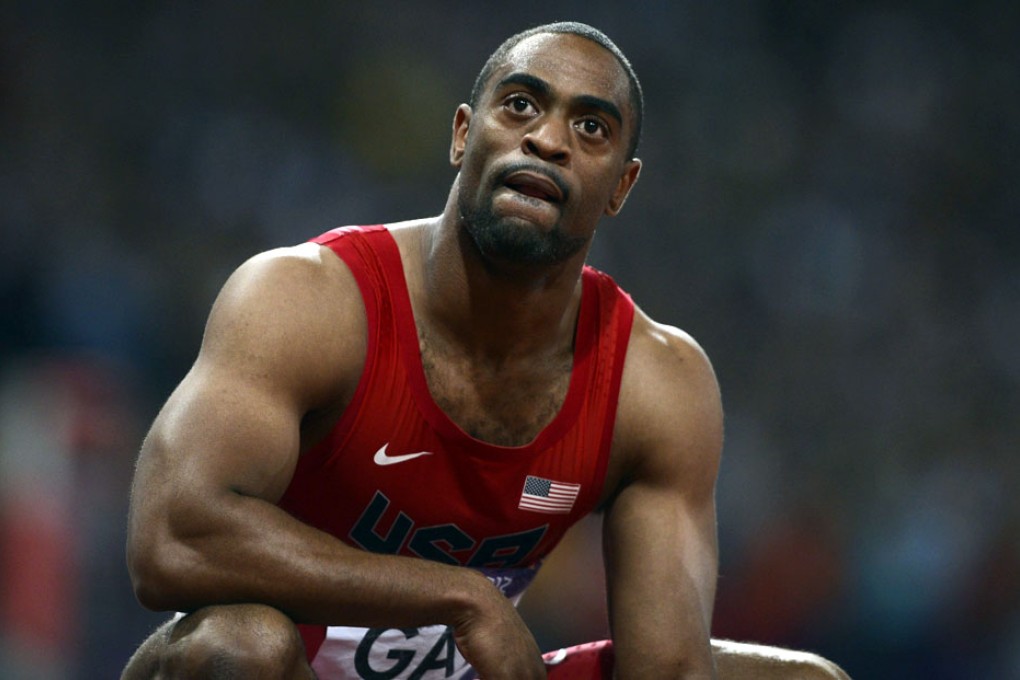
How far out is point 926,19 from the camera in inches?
351

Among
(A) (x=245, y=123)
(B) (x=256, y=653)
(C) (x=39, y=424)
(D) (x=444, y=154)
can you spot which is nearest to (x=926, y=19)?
(D) (x=444, y=154)

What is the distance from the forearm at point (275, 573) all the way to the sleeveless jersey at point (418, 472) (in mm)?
335

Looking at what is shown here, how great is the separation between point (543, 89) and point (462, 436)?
0.80 m

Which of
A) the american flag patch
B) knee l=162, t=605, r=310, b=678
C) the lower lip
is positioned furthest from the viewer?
the american flag patch

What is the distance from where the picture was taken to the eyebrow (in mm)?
2918

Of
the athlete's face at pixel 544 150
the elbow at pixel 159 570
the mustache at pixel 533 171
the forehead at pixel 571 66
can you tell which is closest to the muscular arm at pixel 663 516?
the athlete's face at pixel 544 150

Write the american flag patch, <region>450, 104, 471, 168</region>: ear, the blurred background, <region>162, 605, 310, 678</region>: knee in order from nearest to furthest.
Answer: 1. <region>162, 605, 310, 678</region>: knee
2. the american flag patch
3. <region>450, 104, 471, 168</region>: ear
4. the blurred background

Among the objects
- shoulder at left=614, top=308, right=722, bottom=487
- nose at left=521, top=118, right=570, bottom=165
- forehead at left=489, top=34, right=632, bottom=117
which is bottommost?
shoulder at left=614, top=308, right=722, bottom=487

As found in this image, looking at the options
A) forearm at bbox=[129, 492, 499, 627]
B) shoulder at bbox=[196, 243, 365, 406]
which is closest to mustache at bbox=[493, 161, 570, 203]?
shoulder at bbox=[196, 243, 365, 406]

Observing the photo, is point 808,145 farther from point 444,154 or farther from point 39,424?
point 39,424

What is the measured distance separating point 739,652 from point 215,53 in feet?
18.6

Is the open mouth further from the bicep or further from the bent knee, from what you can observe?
the bent knee

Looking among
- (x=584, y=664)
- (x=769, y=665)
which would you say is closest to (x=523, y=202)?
(x=584, y=664)

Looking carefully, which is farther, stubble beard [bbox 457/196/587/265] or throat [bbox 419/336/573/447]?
throat [bbox 419/336/573/447]
